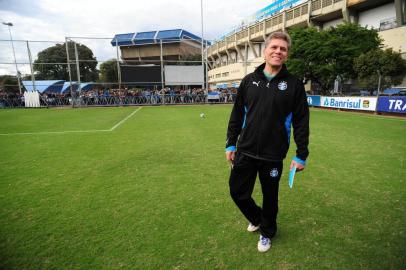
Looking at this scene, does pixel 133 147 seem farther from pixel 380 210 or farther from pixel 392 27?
pixel 392 27

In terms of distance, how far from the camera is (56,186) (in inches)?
173

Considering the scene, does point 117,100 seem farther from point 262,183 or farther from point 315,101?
point 262,183

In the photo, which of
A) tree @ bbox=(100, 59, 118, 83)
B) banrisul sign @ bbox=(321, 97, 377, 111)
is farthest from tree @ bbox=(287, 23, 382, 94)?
tree @ bbox=(100, 59, 118, 83)

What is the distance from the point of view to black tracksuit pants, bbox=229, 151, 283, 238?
101 inches

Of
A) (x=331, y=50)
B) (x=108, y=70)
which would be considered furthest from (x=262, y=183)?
(x=108, y=70)

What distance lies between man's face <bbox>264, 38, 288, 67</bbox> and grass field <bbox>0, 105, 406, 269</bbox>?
73.8 inches

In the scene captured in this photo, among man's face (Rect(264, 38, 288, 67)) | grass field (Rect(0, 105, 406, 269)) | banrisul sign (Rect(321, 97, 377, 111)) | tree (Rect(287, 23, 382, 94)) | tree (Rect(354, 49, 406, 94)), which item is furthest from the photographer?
tree (Rect(287, 23, 382, 94))

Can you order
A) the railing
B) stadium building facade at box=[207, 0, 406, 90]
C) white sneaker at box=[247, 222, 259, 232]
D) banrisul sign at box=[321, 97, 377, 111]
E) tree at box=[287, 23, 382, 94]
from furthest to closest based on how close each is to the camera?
1. the railing
2. stadium building facade at box=[207, 0, 406, 90]
3. tree at box=[287, 23, 382, 94]
4. banrisul sign at box=[321, 97, 377, 111]
5. white sneaker at box=[247, 222, 259, 232]

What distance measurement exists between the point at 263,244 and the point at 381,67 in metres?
21.0

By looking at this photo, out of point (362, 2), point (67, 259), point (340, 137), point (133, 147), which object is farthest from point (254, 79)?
point (362, 2)

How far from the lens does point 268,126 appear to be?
2.45 metres

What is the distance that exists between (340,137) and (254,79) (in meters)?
7.27

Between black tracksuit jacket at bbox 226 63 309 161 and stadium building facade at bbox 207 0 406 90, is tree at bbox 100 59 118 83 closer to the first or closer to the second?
stadium building facade at bbox 207 0 406 90

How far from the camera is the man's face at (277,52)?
2355 millimetres
